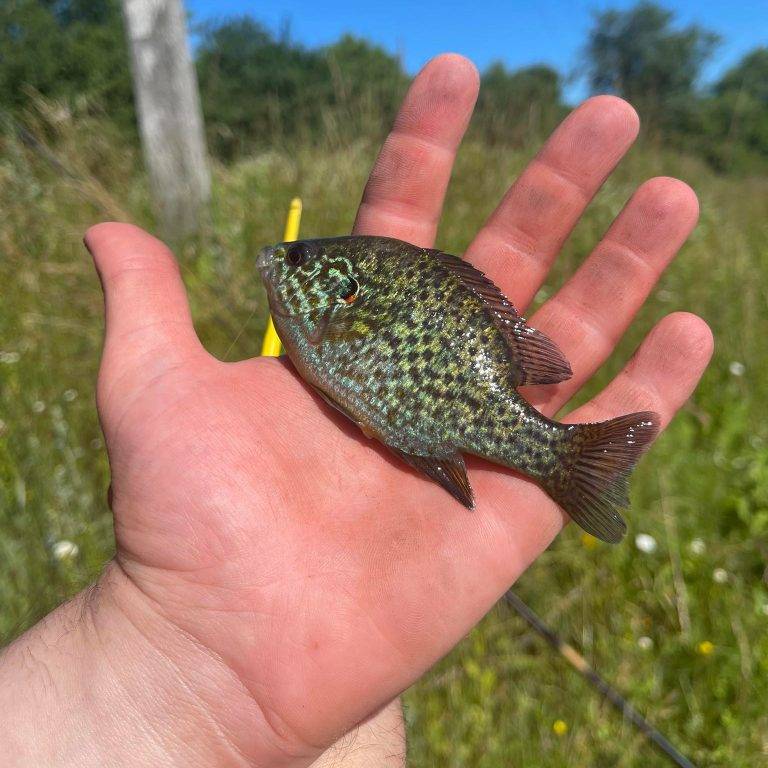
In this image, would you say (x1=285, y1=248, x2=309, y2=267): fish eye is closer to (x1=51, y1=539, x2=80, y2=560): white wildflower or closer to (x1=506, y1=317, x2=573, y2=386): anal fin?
(x1=506, y1=317, x2=573, y2=386): anal fin

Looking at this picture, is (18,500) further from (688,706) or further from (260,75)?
(260,75)

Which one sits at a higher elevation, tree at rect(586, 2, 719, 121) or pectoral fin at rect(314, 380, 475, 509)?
tree at rect(586, 2, 719, 121)

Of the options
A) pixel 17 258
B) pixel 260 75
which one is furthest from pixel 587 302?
pixel 260 75

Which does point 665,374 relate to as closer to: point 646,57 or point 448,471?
point 448,471

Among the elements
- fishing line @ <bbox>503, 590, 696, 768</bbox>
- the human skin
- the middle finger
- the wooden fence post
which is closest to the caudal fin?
the human skin

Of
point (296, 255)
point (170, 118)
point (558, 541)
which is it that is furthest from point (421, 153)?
point (170, 118)

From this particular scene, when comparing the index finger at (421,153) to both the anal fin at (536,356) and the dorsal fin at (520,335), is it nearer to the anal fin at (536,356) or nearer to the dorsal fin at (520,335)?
the dorsal fin at (520,335)
